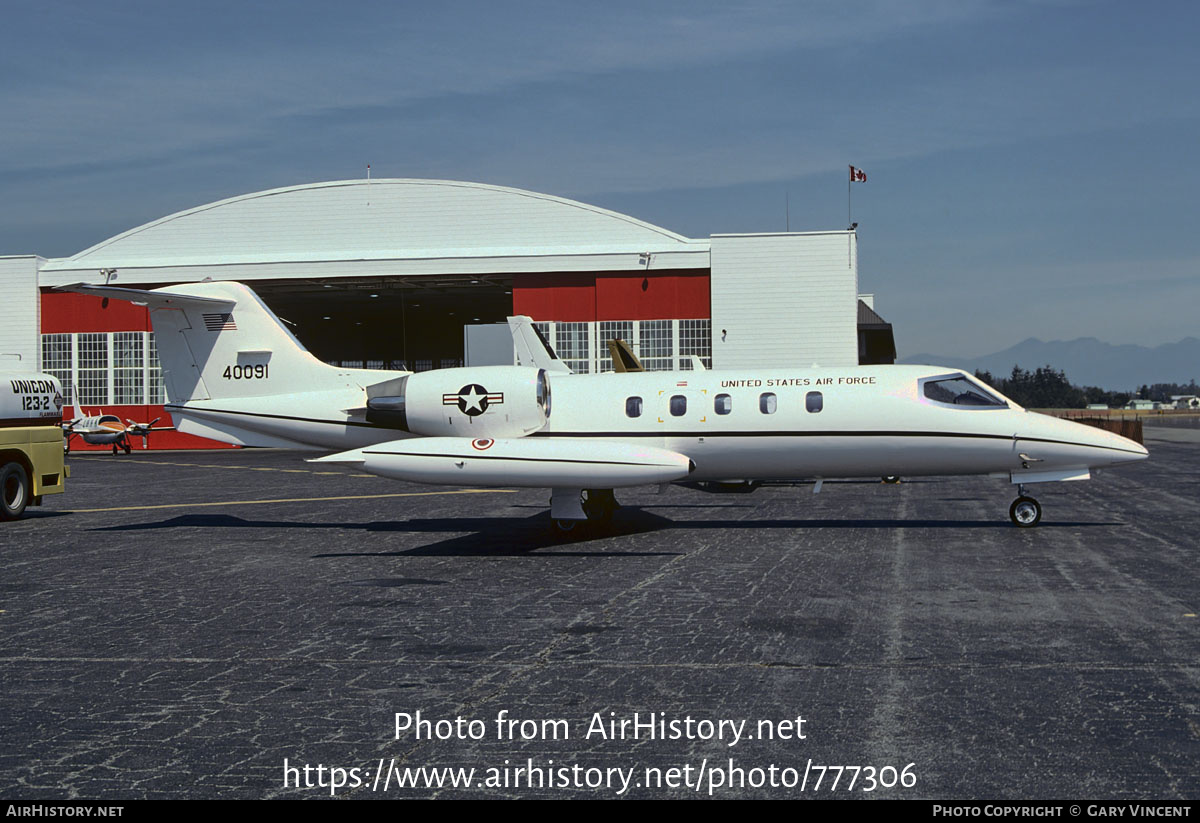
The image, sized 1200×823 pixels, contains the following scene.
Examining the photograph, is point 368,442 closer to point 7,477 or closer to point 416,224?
point 7,477

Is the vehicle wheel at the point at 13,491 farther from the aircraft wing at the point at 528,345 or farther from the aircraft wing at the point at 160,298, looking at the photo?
the aircraft wing at the point at 528,345

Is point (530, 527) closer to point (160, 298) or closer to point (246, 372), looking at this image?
point (246, 372)

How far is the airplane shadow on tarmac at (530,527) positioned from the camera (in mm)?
16266

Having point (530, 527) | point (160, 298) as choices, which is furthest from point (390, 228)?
point (530, 527)

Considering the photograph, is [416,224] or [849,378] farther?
[416,224]

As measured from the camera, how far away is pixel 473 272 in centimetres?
4950

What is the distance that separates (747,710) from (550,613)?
4036 mm

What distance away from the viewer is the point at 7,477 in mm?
21562

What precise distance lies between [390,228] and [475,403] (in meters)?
34.2

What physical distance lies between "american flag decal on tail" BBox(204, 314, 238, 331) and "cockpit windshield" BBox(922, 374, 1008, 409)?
42.0ft

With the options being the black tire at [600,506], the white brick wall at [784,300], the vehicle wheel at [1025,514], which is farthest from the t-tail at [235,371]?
the white brick wall at [784,300]

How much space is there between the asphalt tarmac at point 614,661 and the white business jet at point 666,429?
112 cm
